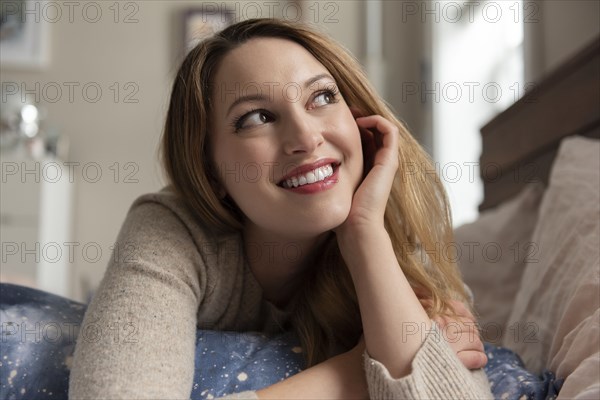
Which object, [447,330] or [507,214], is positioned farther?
[507,214]

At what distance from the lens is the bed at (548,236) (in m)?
0.98

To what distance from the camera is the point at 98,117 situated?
3.80m

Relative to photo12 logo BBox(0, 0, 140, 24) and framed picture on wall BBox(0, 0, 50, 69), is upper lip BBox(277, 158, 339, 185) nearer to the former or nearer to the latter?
photo12 logo BBox(0, 0, 140, 24)

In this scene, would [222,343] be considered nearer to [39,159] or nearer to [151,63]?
[39,159]

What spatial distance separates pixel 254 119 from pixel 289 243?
0.22m

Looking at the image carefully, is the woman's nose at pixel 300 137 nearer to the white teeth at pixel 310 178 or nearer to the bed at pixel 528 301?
the white teeth at pixel 310 178

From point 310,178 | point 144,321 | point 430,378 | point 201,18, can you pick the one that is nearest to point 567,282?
point 430,378

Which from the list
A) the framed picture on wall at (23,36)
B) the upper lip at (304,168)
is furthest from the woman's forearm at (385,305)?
the framed picture on wall at (23,36)

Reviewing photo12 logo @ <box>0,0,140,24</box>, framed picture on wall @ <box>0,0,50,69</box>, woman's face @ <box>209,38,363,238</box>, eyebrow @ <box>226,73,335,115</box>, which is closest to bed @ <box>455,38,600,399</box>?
woman's face @ <box>209,38,363,238</box>

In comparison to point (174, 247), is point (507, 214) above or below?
below

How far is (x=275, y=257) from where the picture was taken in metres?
1.12

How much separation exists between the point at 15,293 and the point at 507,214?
1101 mm

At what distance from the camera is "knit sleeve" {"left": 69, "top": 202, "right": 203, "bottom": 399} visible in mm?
772

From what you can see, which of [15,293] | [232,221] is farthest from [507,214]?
[15,293]
